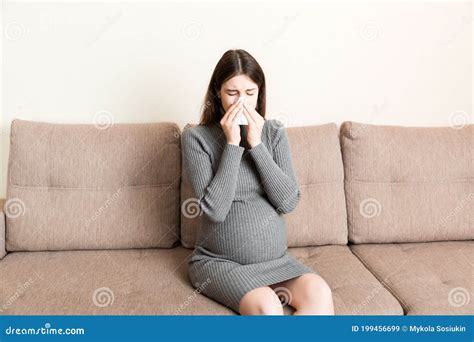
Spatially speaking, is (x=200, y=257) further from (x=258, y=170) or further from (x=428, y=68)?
(x=428, y=68)

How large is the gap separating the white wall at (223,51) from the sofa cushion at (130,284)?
69cm

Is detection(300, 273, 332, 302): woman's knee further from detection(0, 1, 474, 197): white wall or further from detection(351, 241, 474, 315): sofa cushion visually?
detection(0, 1, 474, 197): white wall

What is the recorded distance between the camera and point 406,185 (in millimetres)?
2127

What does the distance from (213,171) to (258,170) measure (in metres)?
0.18

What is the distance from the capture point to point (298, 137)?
6.98ft

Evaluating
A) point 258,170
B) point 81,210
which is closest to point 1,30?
point 81,210

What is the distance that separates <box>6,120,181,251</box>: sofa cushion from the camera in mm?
2014

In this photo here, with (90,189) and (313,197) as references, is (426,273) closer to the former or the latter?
(313,197)

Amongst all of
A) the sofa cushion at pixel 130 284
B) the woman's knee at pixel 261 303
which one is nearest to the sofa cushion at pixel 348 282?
the sofa cushion at pixel 130 284

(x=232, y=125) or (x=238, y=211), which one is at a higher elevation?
(x=232, y=125)

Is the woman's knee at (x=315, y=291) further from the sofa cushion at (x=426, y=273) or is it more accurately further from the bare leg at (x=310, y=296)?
the sofa cushion at (x=426, y=273)

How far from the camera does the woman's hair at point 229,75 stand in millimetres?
1743

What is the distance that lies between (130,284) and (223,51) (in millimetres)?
1180

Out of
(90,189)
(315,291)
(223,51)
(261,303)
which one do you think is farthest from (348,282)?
(223,51)
